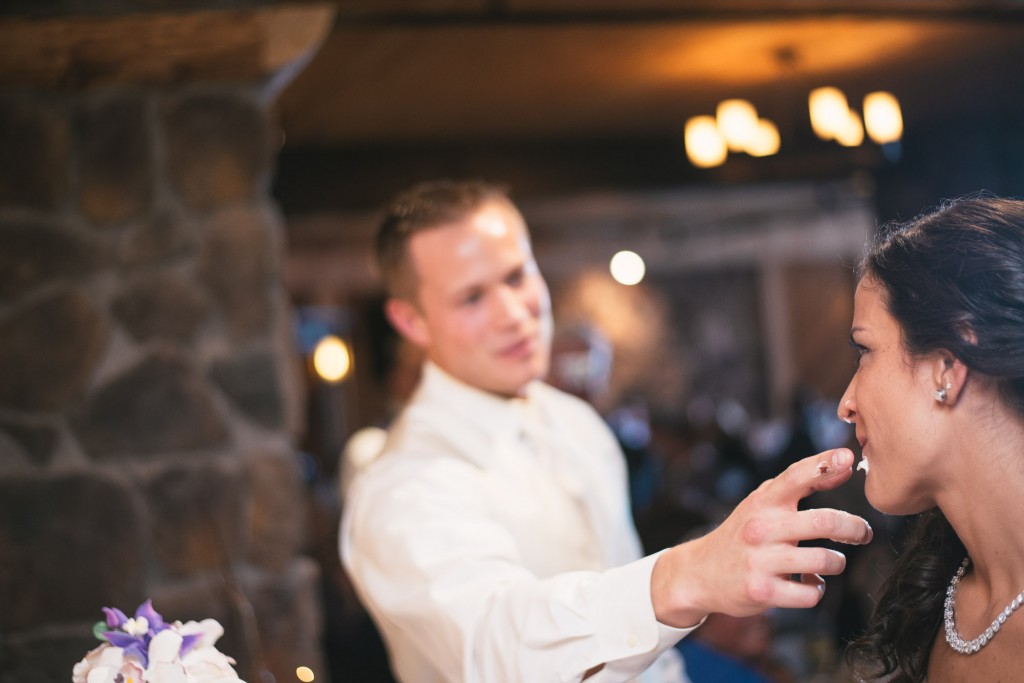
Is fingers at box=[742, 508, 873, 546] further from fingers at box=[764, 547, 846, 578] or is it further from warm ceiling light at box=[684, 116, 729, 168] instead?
warm ceiling light at box=[684, 116, 729, 168]

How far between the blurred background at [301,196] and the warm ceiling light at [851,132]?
1cm

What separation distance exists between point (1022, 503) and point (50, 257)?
2248 millimetres

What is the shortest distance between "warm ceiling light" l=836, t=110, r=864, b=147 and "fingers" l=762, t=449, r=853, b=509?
4469mm

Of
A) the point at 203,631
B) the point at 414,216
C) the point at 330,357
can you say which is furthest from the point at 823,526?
the point at 330,357

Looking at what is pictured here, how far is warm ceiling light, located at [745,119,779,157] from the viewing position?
5340 millimetres

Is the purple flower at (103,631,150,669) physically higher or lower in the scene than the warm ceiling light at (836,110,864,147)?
lower

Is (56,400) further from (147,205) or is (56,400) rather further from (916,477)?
(916,477)

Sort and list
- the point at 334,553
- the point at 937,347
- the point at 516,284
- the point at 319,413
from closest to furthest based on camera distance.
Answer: the point at 937,347 → the point at 516,284 → the point at 334,553 → the point at 319,413

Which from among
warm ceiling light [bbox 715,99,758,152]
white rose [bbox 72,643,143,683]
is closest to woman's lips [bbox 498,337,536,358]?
white rose [bbox 72,643,143,683]

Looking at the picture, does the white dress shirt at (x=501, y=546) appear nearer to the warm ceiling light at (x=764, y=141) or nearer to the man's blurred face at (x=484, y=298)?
the man's blurred face at (x=484, y=298)

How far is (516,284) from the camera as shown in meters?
1.88

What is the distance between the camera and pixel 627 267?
35.8ft

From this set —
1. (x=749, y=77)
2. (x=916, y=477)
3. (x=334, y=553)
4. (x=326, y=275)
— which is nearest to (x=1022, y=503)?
(x=916, y=477)

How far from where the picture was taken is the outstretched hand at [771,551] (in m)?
1.07
